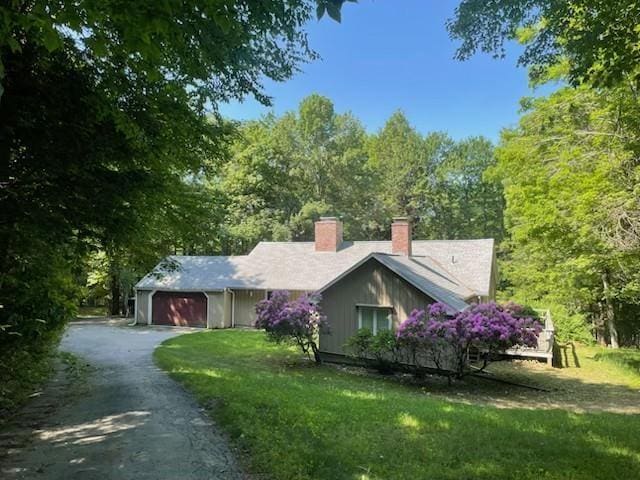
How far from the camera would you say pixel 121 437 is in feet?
19.0

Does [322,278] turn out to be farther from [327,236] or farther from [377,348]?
[377,348]

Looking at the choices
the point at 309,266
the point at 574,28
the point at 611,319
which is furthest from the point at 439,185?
the point at 574,28

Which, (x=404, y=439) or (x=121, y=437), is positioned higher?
(x=404, y=439)

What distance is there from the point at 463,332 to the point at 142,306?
70.4 ft

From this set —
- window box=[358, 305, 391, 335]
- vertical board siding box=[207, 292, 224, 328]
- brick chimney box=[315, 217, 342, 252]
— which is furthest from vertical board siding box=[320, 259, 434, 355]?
vertical board siding box=[207, 292, 224, 328]

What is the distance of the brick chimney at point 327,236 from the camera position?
28734 mm

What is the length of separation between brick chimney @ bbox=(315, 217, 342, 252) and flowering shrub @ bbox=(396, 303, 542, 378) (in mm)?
14546

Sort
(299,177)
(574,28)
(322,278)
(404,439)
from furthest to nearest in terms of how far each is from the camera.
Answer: (299,177)
(322,278)
(404,439)
(574,28)

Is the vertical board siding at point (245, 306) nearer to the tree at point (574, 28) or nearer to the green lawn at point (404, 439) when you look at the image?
the green lawn at point (404, 439)

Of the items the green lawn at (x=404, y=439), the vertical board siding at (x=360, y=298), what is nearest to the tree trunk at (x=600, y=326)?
the vertical board siding at (x=360, y=298)

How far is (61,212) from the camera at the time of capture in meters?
6.26

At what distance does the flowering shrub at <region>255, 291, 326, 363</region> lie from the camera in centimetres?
1549

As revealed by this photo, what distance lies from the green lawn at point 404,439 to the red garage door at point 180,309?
20.2m

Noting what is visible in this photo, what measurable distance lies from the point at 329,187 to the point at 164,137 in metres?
37.5
